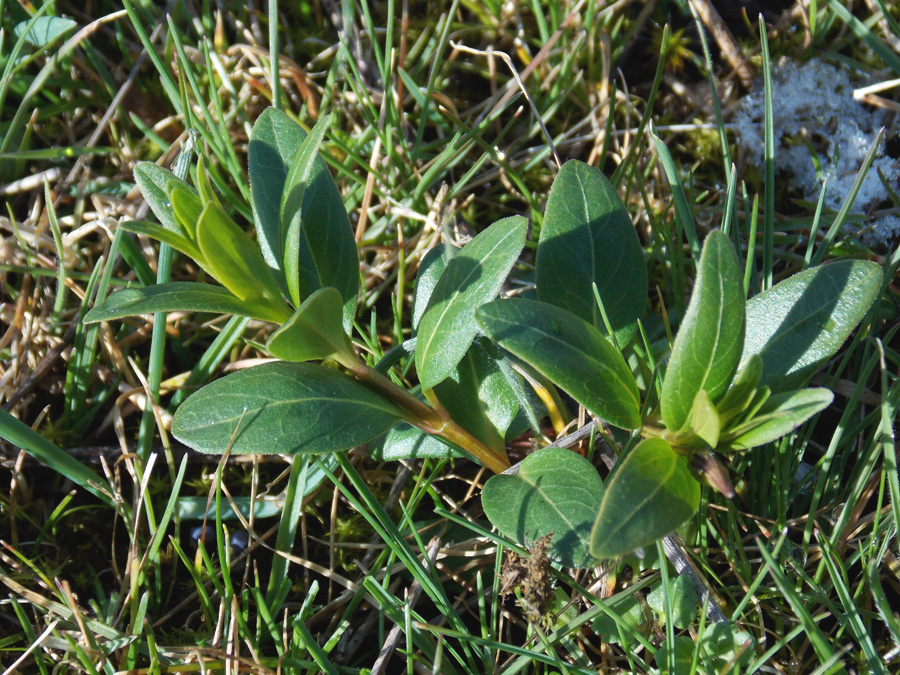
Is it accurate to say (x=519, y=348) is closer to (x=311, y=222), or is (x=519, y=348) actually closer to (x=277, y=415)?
(x=277, y=415)

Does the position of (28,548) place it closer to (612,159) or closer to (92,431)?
(92,431)

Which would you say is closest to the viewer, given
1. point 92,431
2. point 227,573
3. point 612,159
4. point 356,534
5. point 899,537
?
point 899,537

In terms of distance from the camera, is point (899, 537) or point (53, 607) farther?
point (53, 607)

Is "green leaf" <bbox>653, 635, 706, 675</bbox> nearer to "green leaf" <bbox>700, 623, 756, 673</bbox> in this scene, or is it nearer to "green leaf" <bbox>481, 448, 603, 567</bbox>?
"green leaf" <bbox>700, 623, 756, 673</bbox>

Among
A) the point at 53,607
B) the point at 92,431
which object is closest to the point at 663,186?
the point at 92,431

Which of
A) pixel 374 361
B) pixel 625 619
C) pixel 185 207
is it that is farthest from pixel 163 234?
pixel 625 619

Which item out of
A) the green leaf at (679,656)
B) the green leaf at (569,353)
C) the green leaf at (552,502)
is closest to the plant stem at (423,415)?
the green leaf at (552,502)

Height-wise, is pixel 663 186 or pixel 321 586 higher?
pixel 663 186
